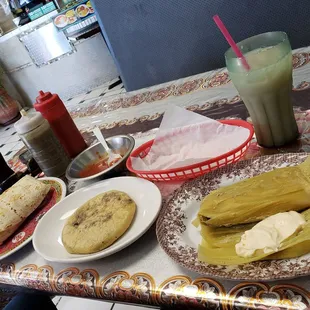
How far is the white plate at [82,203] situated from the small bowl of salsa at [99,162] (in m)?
0.05

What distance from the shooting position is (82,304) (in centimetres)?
194

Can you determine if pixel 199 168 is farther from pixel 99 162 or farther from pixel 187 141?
pixel 99 162

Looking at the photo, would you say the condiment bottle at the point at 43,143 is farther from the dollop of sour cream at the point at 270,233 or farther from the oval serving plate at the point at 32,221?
the dollop of sour cream at the point at 270,233

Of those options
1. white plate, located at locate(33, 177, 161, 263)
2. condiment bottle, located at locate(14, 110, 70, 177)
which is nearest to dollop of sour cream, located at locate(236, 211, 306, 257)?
white plate, located at locate(33, 177, 161, 263)

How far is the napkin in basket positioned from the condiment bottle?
32 cm

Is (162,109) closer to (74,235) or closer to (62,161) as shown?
(62,161)

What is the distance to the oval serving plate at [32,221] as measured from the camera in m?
0.90

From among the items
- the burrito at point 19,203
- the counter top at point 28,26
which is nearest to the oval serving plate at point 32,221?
the burrito at point 19,203

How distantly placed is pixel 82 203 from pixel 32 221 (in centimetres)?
17

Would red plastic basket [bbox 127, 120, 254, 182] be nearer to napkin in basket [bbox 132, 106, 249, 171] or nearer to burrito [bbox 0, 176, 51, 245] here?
napkin in basket [bbox 132, 106, 249, 171]

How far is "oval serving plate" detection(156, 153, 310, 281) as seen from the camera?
0.53 m

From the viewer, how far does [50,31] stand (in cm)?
392

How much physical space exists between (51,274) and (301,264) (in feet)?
1.72

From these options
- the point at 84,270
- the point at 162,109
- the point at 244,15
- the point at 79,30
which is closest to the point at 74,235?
the point at 84,270
